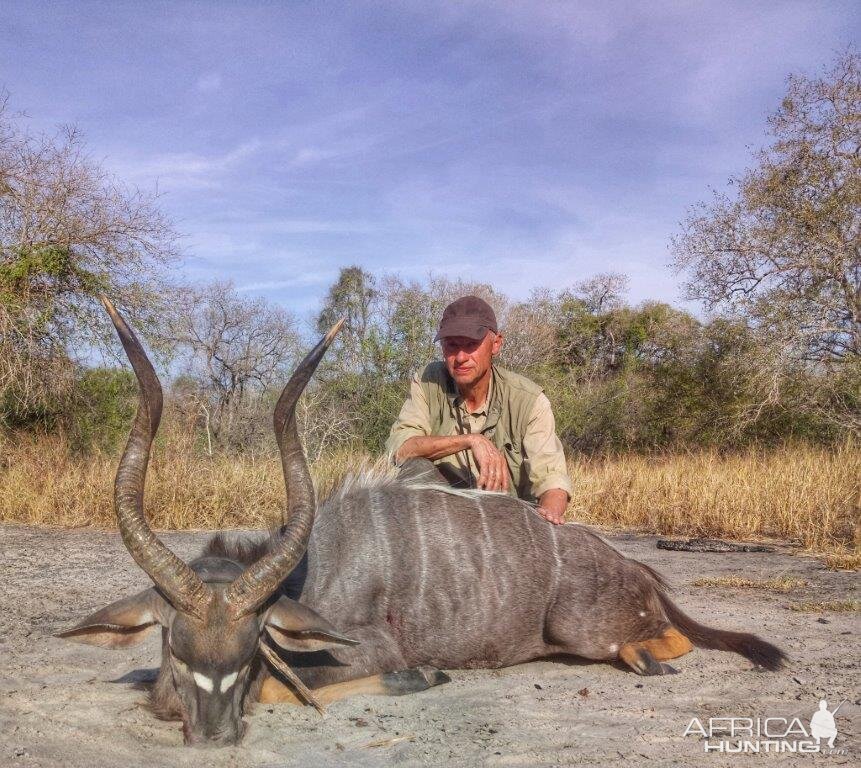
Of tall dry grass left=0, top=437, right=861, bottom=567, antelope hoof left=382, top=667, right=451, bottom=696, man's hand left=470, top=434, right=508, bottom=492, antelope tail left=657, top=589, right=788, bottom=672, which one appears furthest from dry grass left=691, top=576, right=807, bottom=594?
antelope hoof left=382, top=667, right=451, bottom=696

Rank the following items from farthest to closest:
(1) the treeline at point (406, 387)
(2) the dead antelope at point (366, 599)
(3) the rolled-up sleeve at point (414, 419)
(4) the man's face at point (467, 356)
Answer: (1) the treeline at point (406, 387), (3) the rolled-up sleeve at point (414, 419), (4) the man's face at point (467, 356), (2) the dead antelope at point (366, 599)

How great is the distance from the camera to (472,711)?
2949 mm

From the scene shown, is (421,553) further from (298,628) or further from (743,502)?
(743,502)

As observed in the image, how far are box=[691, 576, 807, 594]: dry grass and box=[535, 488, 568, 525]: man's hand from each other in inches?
71.4

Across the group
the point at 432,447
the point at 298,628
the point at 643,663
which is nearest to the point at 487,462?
the point at 432,447

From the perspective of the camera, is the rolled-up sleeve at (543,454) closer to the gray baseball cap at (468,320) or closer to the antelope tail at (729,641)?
the gray baseball cap at (468,320)

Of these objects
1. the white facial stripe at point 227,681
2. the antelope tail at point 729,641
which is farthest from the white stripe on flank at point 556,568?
the white facial stripe at point 227,681

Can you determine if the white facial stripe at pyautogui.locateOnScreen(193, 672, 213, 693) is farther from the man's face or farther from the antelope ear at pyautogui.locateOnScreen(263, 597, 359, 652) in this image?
the man's face

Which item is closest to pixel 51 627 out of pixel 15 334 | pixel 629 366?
pixel 15 334

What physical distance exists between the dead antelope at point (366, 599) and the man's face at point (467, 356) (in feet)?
1.75

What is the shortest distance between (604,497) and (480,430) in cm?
522

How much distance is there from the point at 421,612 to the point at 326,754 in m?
0.99

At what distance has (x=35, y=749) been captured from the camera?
2486mm

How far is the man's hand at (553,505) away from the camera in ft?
12.7
